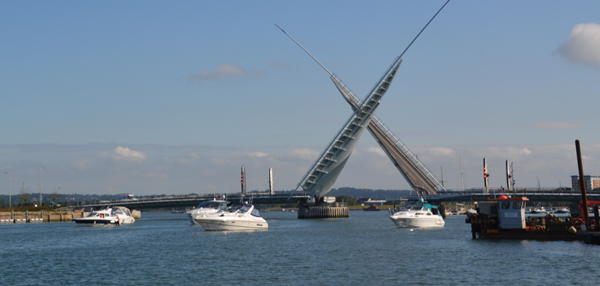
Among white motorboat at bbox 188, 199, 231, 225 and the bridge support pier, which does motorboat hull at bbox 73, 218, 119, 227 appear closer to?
white motorboat at bbox 188, 199, 231, 225

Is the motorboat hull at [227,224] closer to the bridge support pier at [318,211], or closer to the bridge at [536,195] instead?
the bridge at [536,195]

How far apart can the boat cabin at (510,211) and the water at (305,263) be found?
1.60 meters

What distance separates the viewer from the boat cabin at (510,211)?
41.3 m

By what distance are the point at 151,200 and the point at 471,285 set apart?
94080mm

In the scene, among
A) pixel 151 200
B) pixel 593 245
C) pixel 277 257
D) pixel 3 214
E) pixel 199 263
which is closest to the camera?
pixel 199 263

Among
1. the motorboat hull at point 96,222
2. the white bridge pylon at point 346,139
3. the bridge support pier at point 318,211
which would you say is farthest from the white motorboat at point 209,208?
the bridge support pier at point 318,211

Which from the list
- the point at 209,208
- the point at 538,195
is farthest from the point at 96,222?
the point at 538,195

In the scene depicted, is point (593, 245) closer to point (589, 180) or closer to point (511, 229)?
point (511, 229)

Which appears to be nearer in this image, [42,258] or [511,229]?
[42,258]

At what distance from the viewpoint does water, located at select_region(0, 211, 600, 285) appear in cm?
2525

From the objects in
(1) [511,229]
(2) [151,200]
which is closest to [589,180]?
(2) [151,200]

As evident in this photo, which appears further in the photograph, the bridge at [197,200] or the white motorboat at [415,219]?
the bridge at [197,200]

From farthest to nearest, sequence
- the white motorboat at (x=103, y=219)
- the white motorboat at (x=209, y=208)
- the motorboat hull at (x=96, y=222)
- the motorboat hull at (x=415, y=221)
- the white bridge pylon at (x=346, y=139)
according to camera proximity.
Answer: the white bridge pylon at (x=346, y=139)
the white motorboat at (x=103, y=219)
the motorboat hull at (x=96, y=222)
the white motorboat at (x=209, y=208)
the motorboat hull at (x=415, y=221)

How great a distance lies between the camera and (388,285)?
23.5 meters
